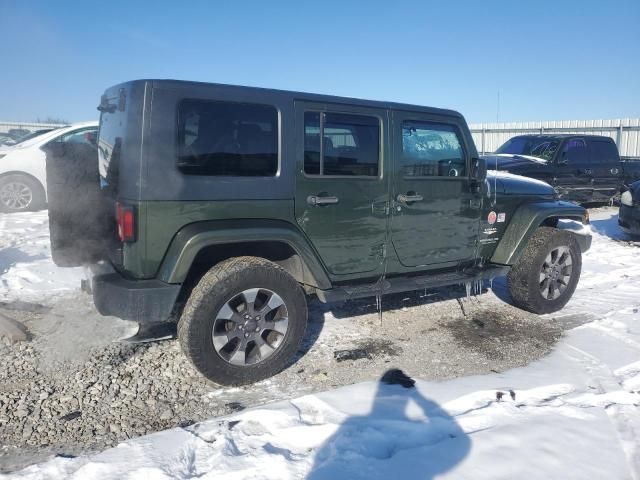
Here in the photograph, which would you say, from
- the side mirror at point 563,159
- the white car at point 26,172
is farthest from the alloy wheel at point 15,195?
the side mirror at point 563,159

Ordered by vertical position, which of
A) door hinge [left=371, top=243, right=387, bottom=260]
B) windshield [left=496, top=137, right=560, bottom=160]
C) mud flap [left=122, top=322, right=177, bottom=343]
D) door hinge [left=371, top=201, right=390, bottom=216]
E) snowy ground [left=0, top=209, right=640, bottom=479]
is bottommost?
snowy ground [left=0, top=209, right=640, bottom=479]

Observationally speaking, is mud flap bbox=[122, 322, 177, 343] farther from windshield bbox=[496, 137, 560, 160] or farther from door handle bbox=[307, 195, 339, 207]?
windshield bbox=[496, 137, 560, 160]

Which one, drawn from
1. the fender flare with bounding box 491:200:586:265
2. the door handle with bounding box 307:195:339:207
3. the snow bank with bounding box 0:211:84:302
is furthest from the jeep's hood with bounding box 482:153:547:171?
the snow bank with bounding box 0:211:84:302

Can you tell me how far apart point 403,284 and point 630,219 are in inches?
266

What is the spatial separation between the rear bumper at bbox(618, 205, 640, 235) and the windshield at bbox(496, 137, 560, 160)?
8.07 feet

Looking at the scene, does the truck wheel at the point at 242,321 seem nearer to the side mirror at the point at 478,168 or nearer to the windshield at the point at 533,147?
the side mirror at the point at 478,168

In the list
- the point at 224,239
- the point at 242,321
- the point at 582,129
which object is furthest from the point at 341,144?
the point at 582,129

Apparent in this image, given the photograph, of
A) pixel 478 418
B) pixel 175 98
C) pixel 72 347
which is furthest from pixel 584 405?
pixel 72 347

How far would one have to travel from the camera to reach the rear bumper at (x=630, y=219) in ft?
28.3

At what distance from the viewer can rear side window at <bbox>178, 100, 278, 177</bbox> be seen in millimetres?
3166

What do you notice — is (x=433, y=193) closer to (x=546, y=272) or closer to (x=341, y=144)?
(x=341, y=144)

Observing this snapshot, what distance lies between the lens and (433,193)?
4266 mm

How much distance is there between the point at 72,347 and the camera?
389 cm

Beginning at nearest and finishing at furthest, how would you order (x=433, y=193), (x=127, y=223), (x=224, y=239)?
(x=127, y=223), (x=224, y=239), (x=433, y=193)
